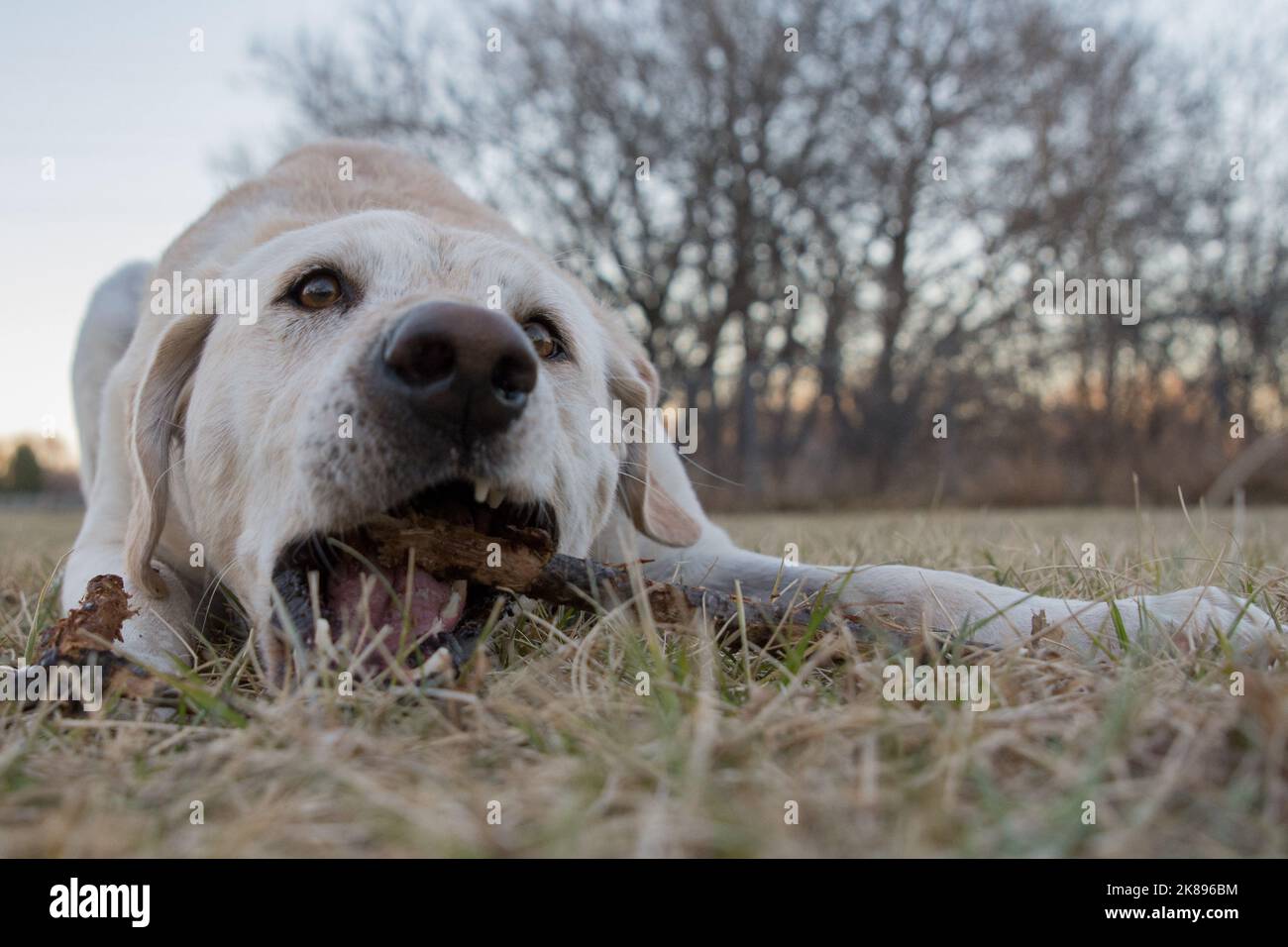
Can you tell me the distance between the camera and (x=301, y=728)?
1299mm

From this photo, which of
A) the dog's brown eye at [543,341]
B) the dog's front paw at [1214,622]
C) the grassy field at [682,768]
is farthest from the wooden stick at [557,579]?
the dog's brown eye at [543,341]

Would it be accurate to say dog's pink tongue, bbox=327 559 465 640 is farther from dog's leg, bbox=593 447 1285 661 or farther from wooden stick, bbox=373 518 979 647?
dog's leg, bbox=593 447 1285 661

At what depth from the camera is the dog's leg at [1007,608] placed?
183 cm

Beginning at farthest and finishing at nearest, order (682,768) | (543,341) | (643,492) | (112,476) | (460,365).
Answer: (112,476) → (643,492) → (543,341) → (460,365) → (682,768)

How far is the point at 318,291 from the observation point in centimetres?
228

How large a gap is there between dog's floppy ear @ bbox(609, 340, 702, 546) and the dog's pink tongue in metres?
0.87

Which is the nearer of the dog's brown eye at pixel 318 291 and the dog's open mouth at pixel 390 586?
the dog's open mouth at pixel 390 586

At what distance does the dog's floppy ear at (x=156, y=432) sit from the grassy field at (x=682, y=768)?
0.73 metres

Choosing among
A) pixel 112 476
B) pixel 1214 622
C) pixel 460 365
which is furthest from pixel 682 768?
pixel 112 476

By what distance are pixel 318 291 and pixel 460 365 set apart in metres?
0.79

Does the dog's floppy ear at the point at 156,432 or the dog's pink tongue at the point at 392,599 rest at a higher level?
the dog's floppy ear at the point at 156,432

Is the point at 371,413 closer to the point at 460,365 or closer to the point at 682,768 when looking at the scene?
the point at 460,365

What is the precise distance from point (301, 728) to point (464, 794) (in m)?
0.31

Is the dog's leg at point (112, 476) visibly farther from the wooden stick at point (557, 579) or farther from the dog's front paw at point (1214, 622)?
the dog's front paw at point (1214, 622)
